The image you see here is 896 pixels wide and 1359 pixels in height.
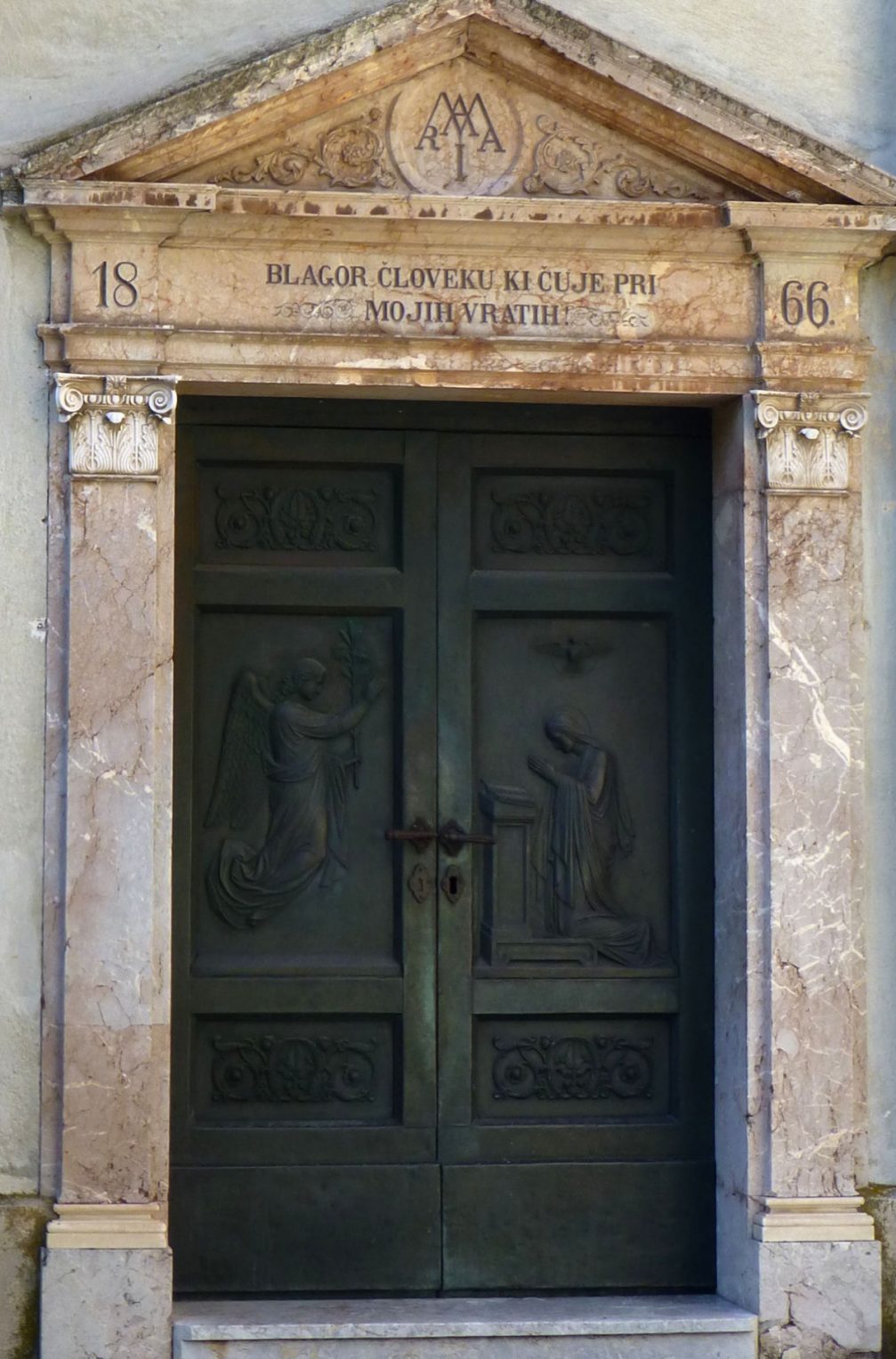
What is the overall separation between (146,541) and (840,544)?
206cm

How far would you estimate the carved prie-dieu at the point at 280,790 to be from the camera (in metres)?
6.54

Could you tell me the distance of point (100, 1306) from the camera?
605 centimetres

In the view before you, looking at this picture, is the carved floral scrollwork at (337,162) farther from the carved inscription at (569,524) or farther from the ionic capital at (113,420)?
the carved inscription at (569,524)

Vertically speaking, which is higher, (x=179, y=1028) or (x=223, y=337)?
(x=223, y=337)

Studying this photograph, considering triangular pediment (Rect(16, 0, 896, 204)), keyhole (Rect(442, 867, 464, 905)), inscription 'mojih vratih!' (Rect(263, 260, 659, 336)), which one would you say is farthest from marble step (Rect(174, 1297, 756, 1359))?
triangular pediment (Rect(16, 0, 896, 204))

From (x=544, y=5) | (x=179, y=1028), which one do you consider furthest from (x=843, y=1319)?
(x=544, y=5)

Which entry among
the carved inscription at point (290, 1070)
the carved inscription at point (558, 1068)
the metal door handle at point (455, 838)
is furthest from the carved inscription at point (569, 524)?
the carved inscription at point (290, 1070)

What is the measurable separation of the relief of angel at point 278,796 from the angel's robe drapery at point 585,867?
2.11 feet

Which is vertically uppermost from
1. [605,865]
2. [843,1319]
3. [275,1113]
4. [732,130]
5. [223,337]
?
[732,130]

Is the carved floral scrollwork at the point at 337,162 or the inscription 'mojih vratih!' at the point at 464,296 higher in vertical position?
the carved floral scrollwork at the point at 337,162

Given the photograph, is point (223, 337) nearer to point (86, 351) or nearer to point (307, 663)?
point (86, 351)

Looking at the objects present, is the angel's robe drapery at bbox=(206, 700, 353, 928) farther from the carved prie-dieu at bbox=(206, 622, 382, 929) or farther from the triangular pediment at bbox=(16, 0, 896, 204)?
the triangular pediment at bbox=(16, 0, 896, 204)

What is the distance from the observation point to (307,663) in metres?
6.59

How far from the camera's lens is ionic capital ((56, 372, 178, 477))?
623cm
